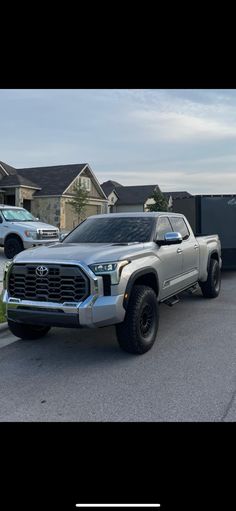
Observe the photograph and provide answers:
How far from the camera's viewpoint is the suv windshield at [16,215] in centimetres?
1512

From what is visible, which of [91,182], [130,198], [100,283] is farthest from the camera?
[130,198]

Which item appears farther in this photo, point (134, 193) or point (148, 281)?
point (134, 193)

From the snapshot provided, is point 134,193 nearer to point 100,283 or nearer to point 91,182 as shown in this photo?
point 91,182

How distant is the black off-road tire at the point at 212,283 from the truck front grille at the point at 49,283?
429 cm

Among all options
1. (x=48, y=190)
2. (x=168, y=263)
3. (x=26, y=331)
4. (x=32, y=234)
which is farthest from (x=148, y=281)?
(x=48, y=190)

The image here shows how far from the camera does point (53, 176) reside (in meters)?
33.3

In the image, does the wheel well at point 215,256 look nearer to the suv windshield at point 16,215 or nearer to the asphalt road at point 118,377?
the asphalt road at point 118,377

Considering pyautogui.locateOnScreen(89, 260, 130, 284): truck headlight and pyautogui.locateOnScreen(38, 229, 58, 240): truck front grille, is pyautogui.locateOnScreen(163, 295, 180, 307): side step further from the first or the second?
pyautogui.locateOnScreen(38, 229, 58, 240): truck front grille

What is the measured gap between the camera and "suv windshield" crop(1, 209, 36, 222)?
15125mm

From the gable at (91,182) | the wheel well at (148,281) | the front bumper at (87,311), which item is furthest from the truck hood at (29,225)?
the gable at (91,182)

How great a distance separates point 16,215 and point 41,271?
11.3m
